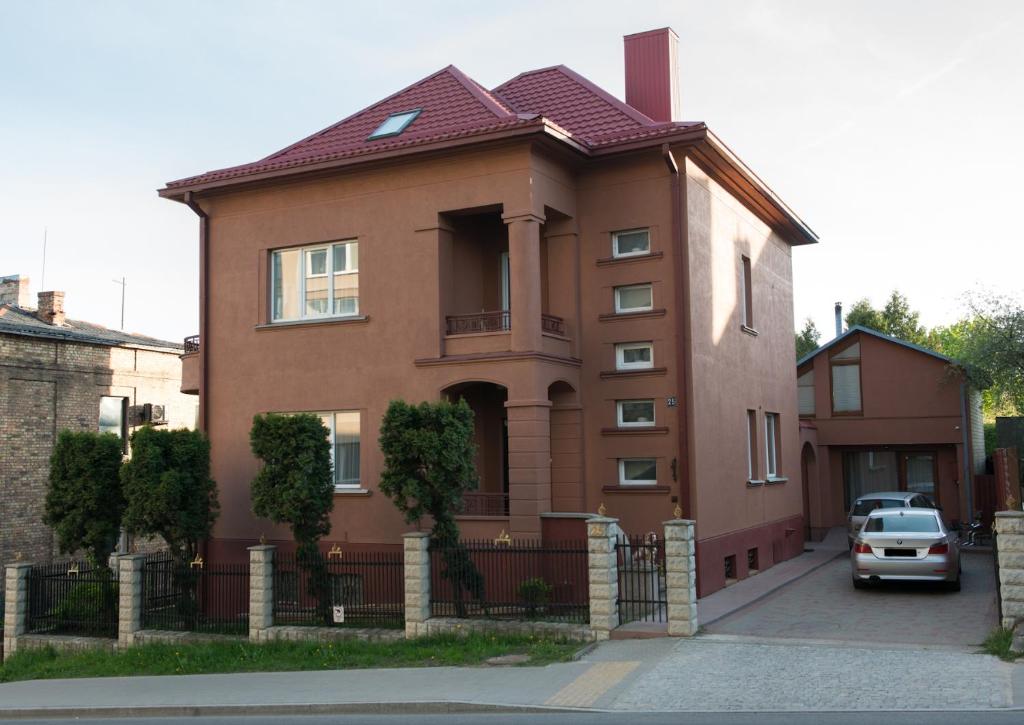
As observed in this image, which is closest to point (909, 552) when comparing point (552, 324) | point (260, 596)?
point (552, 324)

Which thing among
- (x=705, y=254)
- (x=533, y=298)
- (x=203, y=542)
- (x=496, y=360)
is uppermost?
(x=705, y=254)

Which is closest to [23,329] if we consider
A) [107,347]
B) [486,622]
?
[107,347]

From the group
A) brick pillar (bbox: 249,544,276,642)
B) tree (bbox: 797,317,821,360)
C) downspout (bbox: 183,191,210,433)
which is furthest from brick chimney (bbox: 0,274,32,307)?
tree (bbox: 797,317,821,360)

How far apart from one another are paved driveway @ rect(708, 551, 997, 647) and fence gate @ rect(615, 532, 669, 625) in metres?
0.89

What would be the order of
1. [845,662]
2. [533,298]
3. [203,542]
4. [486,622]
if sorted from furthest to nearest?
1. [203,542]
2. [533,298]
3. [486,622]
4. [845,662]

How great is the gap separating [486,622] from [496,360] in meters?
4.61

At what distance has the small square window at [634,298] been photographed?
58.6 feet

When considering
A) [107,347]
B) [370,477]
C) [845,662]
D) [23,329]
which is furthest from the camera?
[107,347]

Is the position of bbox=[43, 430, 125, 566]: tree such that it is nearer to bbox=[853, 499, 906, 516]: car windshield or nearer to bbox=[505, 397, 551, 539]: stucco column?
bbox=[505, 397, 551, 539]: stucco column

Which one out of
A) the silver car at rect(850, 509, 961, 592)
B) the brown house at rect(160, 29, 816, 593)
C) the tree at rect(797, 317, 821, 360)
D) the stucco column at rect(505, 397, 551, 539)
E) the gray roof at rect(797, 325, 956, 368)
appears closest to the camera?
the stucco column at rect(505, 397, 551, 539)

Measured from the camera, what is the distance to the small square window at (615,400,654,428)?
17.7 meters

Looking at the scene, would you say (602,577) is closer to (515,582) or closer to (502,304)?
(515,582)

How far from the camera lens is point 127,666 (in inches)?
583

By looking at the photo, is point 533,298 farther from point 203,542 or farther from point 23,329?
point 23,329
